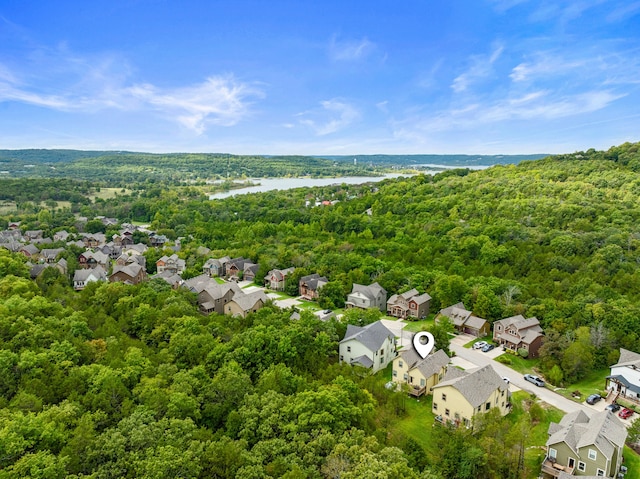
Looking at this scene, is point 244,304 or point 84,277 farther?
point 84,277

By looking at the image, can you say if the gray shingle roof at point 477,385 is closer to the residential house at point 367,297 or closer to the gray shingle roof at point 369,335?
the gray shingle roof at point 369,335

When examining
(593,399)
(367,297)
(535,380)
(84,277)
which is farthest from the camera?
(84,277)

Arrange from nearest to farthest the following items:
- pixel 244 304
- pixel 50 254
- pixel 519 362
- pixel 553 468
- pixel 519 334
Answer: pixel 553 468 < pixel 519 362 < pixel 519 334 < pixel 244 304 < pixel 50 254

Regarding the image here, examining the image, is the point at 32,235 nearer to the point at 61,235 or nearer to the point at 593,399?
the point at 61,235

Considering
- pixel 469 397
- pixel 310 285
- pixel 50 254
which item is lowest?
pixel 310 285

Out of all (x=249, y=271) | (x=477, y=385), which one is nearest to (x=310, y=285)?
(x=249, y=271)

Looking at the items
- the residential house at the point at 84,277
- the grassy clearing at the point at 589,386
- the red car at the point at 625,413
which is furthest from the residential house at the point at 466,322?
the residential house at the point at 84,277

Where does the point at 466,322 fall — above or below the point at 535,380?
above
